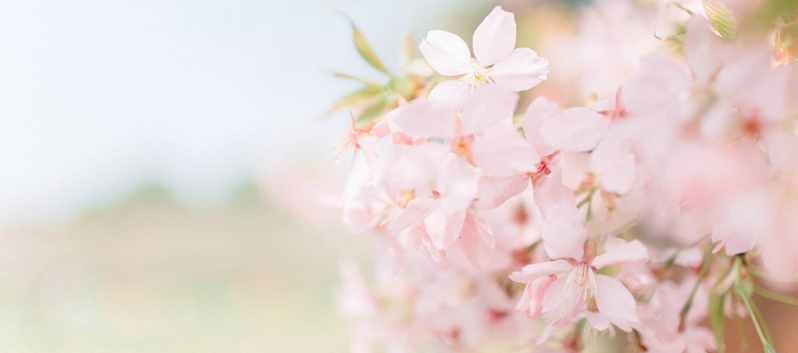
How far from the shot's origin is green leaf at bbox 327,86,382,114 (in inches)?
14.9

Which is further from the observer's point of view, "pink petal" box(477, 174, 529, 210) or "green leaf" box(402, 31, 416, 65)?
"green leaf" box(402, 31, 416, 65)

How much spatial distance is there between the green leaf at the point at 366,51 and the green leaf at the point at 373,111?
2 centimetres

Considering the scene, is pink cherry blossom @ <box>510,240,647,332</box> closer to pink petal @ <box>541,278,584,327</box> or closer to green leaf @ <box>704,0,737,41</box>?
pink petal @ <box>541,278,584,327</box>

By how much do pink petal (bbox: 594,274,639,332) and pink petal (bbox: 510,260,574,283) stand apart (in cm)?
2

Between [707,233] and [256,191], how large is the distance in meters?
4.18

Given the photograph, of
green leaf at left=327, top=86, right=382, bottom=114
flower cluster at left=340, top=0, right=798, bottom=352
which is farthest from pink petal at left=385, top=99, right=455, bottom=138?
green leaf at left=327, top=86, right=382, bottom=114

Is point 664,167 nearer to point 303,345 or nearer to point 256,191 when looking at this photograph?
point 303,345

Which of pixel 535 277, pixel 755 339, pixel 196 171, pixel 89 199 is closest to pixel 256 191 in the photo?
pixel 196 171

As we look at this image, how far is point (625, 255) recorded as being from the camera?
1.00 feet

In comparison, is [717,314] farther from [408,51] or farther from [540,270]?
[408,51]

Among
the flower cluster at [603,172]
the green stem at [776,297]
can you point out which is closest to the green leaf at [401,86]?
the flower cluster at [603,172]

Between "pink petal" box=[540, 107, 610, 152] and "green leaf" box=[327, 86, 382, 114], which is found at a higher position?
"green leaf" box=[327, 86, 382, 114]

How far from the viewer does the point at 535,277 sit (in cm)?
32

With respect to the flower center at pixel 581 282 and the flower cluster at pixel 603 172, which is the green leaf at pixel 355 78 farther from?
the flower center at pixel 581 282
